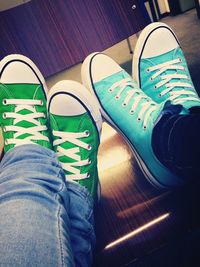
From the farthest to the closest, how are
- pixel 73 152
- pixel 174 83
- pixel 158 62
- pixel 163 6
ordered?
pixel 163 6, pixel 158 62, pixel 174 83, pixel 73 152

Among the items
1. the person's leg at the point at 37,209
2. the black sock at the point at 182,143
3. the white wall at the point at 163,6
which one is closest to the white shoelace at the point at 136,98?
the black sock at the point at 182,143

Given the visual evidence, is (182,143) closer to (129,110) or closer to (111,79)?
(129,110)

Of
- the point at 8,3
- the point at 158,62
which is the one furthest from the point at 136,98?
the point at 8,3

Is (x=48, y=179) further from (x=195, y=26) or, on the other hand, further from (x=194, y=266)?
(x=195, y=26)

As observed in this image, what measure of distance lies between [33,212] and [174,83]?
0.56 m

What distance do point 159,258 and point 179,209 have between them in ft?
0.32

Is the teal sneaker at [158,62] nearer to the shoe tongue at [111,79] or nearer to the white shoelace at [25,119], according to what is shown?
the shoe tongue at [111,79]

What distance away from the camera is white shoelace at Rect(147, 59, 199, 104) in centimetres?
65

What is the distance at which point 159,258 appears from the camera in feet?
1.44

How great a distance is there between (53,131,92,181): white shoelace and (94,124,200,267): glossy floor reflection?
87 mm

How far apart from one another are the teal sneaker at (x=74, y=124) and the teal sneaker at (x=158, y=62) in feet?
0.74

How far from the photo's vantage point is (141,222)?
47 cm

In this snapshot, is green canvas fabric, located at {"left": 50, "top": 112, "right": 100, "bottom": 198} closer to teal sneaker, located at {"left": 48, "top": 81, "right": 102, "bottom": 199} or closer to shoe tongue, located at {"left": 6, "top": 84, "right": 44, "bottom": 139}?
teal sneaker, located at {"left": 48, "top": 81, "right": 102, "bottom": 199}

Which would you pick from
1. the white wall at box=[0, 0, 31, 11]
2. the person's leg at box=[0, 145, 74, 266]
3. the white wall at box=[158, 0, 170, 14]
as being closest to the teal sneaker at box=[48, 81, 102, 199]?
the person's leg at box=[0, 145, 74, 266]
